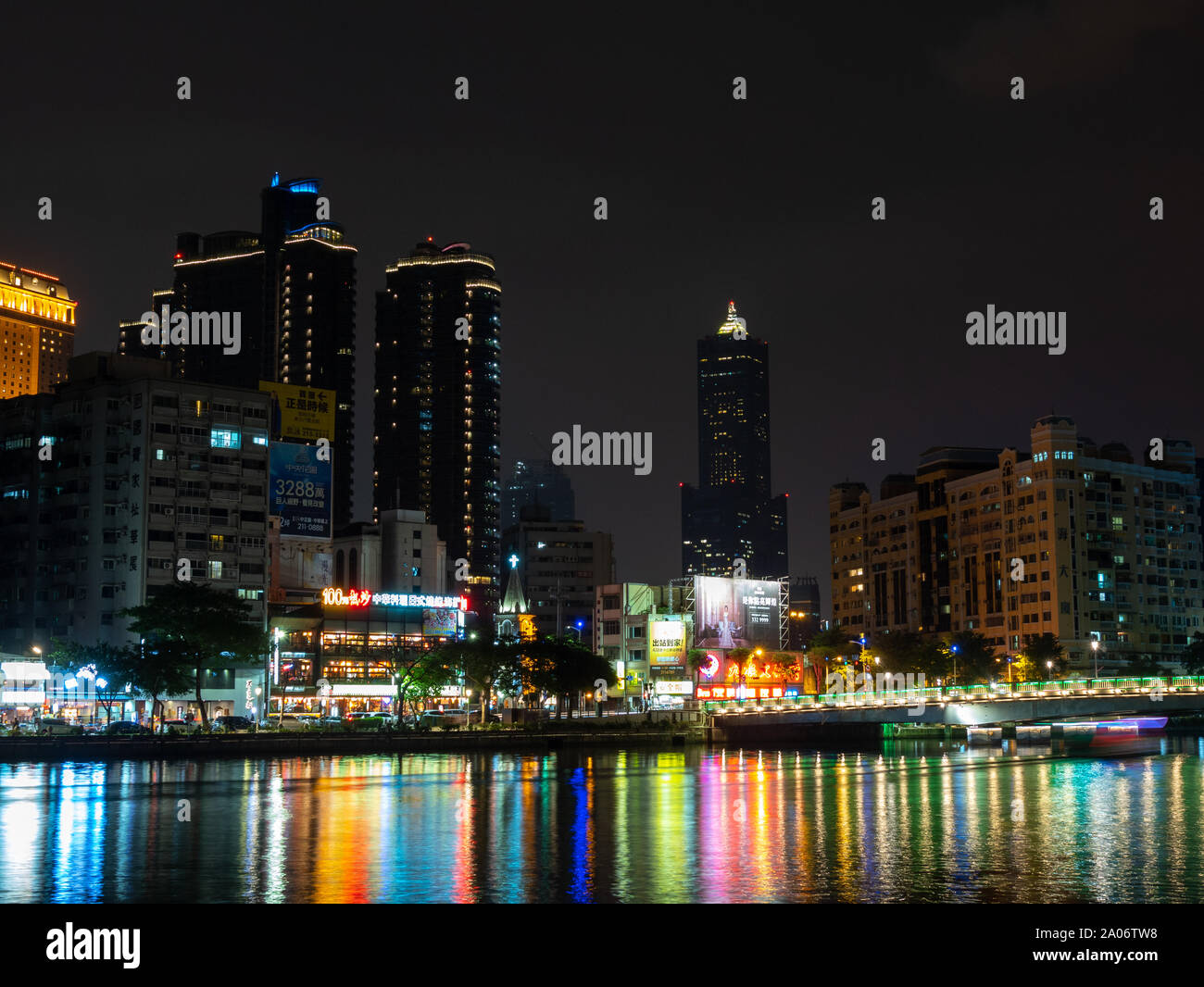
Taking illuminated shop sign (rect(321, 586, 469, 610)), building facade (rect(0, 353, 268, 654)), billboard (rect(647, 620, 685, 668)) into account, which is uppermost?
building facade (rect(0, 353, 268, 654))

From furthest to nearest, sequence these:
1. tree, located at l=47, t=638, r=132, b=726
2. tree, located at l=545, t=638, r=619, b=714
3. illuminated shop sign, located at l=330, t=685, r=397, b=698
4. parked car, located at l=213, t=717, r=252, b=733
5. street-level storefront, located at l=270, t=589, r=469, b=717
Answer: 1. illuminated shop sign, located at l=330, t=685, r=397, b=698
2. street-level storefront, located at l=270, t=589, r=469, b=717
3. tree, located at l=545, t=638, r=619, b=714
4. parked car, located at l=213, t=717, r=252, b=733
5. tree, located at l=47, t=638, r=132, b=726

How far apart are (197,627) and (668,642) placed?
3195 inches

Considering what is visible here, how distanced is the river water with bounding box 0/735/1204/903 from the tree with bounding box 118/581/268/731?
2952 centimetres

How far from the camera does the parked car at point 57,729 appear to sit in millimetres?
116219

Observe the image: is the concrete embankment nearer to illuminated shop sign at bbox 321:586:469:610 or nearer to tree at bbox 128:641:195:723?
tree at bbox 128:641:195:723

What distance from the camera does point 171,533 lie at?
6127 inches

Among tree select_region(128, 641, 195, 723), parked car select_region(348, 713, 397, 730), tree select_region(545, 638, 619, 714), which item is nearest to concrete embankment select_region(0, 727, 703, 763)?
parked car select_region(348, 713, 397, 730)

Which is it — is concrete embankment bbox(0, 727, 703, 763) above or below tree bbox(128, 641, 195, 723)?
below

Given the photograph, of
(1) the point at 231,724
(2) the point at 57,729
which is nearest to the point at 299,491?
(1) the point at 231,724

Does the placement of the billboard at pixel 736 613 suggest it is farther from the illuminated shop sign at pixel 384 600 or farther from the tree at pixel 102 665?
the tree at pixel 102 665

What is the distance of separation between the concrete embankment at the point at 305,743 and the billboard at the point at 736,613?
118 feet

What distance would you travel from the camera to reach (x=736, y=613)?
195 meters

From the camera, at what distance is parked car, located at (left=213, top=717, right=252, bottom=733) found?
12676 centimetres
